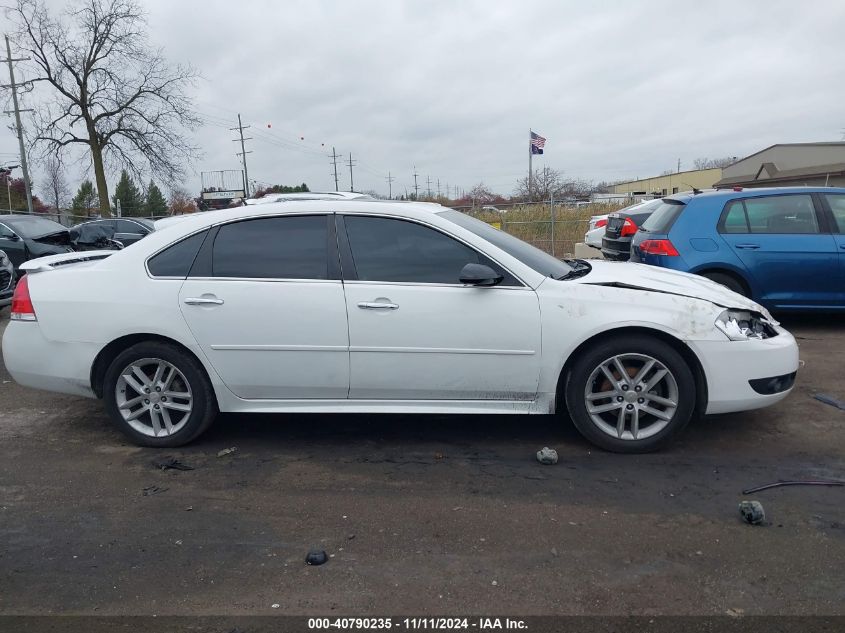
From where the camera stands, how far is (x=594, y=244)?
15.2 metres

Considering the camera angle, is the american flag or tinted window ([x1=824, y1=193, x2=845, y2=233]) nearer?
tinted window ([x1=824, y1=193, x2=845, y2=233])

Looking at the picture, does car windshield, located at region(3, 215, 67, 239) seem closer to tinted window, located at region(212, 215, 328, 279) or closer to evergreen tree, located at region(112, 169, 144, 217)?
tinted window, located at region(212, 215, 328, 279)

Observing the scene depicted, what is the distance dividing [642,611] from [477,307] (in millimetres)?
1974

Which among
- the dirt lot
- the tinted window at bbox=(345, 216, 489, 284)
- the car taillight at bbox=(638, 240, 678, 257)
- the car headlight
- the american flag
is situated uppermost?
the american flag

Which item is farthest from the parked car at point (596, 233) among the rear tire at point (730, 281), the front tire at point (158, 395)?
the front tire at point (158, 395)

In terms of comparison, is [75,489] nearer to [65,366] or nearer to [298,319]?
[65,366]

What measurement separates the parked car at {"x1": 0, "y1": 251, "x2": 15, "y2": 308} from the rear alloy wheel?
846 cm

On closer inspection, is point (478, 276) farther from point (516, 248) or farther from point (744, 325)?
point (744, 325)

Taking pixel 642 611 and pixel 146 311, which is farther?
pixel 146 311

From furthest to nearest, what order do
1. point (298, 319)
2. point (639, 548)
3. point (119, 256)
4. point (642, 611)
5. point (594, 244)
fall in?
point (594, 244), point (119, 256), point (298, 319), point (639, 548), point (642, 611)

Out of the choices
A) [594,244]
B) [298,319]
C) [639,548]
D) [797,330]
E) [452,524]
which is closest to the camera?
[639,548]

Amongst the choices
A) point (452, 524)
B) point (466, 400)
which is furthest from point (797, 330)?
point (452, 524)

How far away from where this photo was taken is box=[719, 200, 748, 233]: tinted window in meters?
7.28

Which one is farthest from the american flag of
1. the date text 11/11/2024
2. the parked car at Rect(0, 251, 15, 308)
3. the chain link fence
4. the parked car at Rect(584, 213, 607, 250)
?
the date text 11/11/2024
